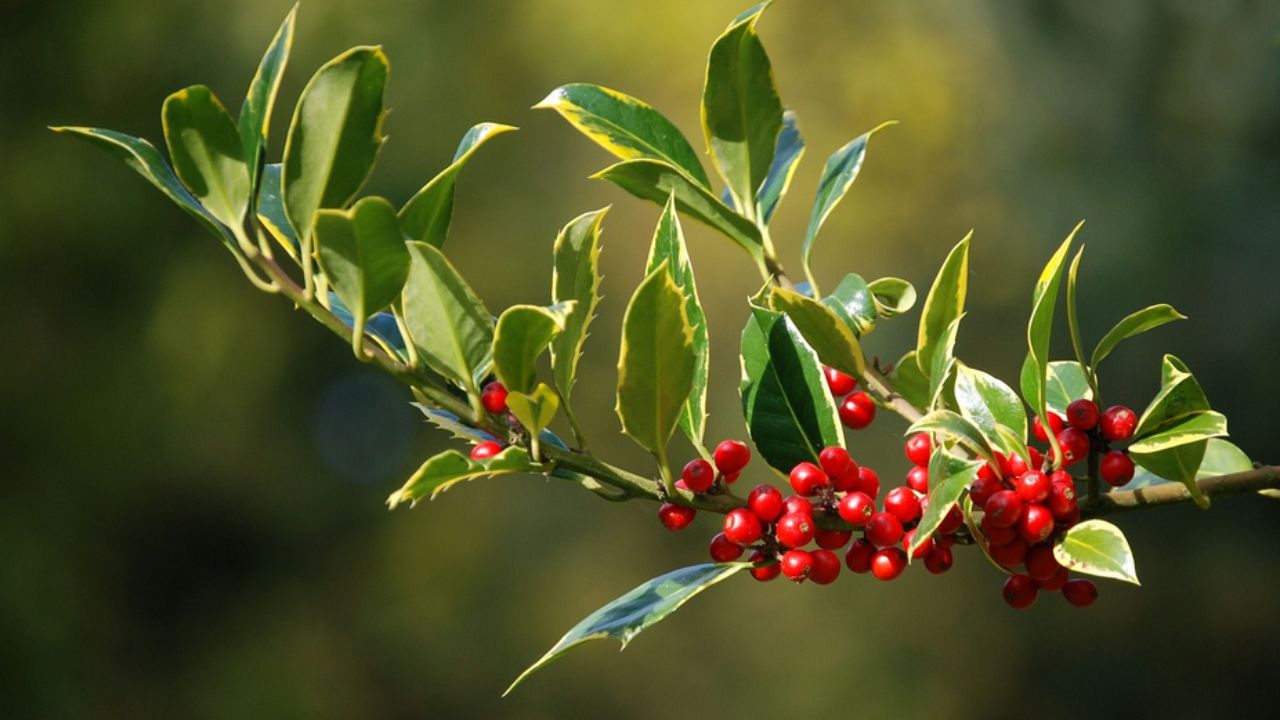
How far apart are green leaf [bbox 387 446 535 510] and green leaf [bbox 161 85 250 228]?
4.9 inches

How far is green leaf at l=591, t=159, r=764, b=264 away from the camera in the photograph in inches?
21.5

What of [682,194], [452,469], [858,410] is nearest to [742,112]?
[682,194]

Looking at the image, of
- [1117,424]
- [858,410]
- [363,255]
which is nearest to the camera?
[363,255]

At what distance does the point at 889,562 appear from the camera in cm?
47

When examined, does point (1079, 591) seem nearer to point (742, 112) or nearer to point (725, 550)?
point (725, 550)

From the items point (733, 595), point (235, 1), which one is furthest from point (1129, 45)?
point (235, 1)

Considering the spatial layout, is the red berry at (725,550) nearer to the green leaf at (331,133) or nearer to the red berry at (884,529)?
the red berry at (884,529)

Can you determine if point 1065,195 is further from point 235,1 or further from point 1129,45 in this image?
point 235,1

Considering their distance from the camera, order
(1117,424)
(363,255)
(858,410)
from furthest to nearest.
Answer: (858,410)
(1117,424)
(363,255)

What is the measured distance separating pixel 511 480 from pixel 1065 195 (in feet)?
5.20

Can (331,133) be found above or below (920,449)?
above

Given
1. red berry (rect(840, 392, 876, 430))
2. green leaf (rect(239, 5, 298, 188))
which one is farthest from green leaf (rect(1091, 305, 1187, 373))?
green leaf (rect(239, 5, 298, 188))

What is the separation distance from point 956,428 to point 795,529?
2.8 inches

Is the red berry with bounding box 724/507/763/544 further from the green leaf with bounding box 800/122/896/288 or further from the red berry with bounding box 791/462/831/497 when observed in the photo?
the green leaf with bounding box 800/122/896/288
